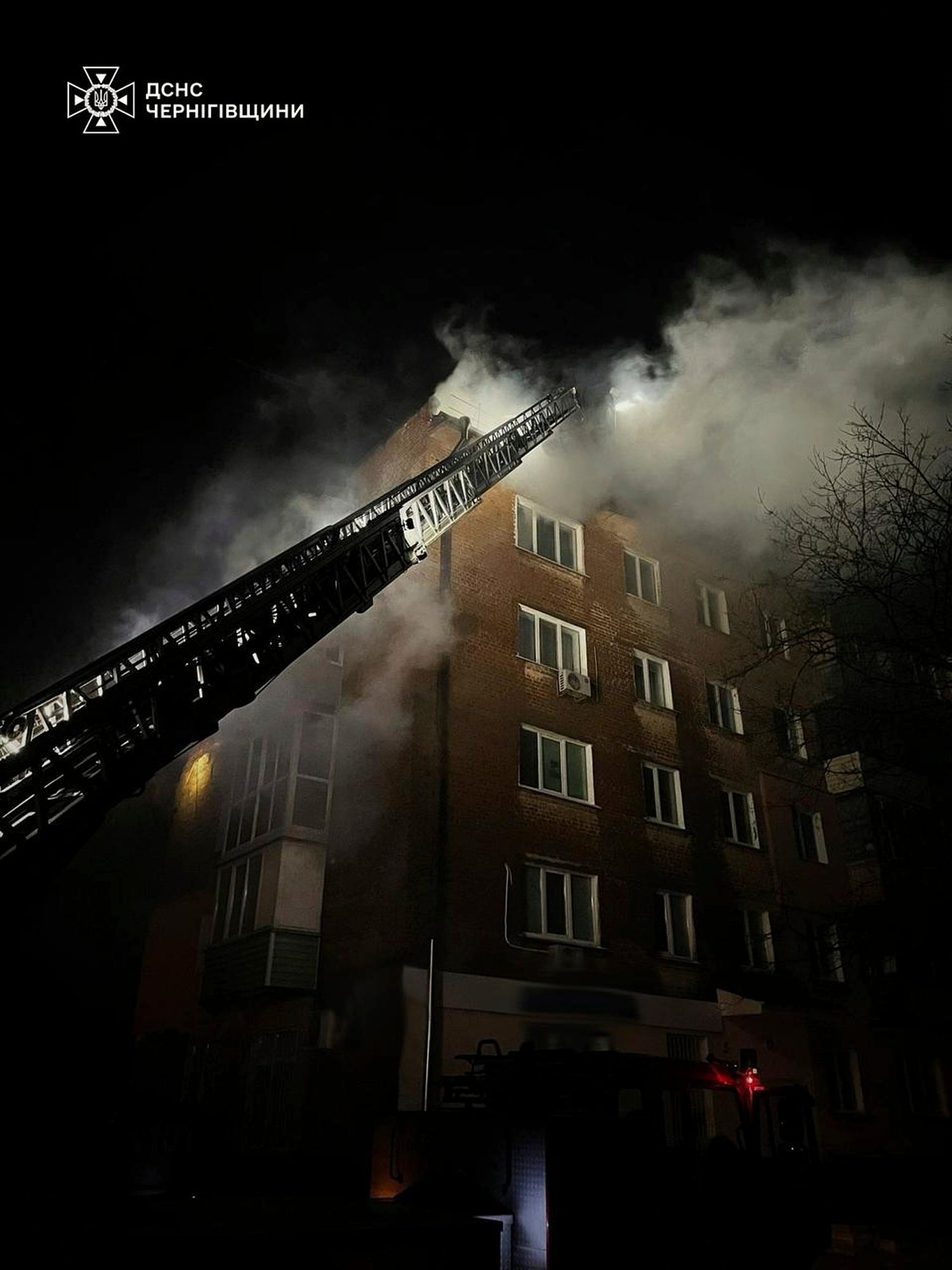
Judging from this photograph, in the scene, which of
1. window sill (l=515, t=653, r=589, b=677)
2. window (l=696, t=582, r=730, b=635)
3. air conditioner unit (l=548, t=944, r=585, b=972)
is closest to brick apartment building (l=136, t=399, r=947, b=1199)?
air conditioner unit (l=548, t=944, r=585, b=972)

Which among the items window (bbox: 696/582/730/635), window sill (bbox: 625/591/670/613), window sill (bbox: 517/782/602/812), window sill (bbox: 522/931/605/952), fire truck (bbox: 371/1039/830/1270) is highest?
window (bbox: 696/582/730/635)

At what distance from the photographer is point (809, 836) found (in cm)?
1948

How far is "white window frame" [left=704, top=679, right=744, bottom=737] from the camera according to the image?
63.8ft

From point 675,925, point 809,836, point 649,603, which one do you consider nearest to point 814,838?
point 809,836

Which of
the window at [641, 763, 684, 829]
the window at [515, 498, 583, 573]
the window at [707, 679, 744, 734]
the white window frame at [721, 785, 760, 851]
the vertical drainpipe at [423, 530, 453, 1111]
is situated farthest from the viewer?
the window at [707, 679, 744, 734]

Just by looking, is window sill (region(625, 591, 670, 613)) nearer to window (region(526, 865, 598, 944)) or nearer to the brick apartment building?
the brick apartment building

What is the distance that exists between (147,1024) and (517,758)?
35.0ft

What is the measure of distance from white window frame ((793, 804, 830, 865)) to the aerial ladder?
1286cm

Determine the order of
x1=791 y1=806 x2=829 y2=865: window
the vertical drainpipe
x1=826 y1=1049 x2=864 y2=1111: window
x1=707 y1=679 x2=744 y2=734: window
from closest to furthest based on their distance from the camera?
the vertical drainpipe, x1=826 y1=1049 x2=864 y2=1111: window, x1=791 y1=806 x2=829 y2=865: window, x1=707 y1=679 x2=744 y2=734: window

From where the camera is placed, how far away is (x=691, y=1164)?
22.2 ft

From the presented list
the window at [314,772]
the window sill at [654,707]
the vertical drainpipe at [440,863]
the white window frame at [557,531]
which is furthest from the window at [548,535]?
the window at [314,772]

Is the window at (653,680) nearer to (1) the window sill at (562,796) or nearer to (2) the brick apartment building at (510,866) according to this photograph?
(2) the brick apartment building at (510,866)

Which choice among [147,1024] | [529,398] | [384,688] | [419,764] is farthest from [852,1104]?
[529,398]

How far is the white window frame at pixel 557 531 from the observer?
1783cm
